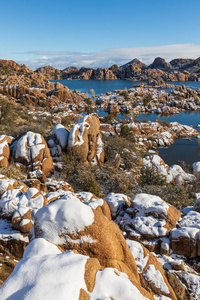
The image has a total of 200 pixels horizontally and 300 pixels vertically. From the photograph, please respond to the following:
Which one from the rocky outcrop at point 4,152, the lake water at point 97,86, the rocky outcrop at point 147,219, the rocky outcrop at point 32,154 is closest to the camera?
the rocky outcrop at point 147,219

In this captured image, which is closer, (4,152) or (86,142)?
(4,152)

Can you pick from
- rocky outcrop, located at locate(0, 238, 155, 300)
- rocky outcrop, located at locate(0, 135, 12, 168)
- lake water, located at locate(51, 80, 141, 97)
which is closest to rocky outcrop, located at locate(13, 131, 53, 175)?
rocky outcrop, located at locate(0, 135, 12, 168)

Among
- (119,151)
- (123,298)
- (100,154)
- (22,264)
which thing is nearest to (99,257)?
(123,298)

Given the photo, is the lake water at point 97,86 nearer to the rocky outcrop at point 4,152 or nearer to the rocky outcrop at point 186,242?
the rocky outcrop at point 4,152

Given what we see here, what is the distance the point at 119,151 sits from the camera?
1911cm

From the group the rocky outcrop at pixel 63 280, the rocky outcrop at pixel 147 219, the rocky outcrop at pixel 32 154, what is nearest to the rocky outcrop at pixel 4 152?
the rocky outcrop at pixel 32 154

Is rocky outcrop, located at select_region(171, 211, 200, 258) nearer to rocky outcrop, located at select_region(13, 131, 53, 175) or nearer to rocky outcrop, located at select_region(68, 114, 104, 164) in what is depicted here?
rocky outcrop, located at select_region(13, 131, 53, 175)

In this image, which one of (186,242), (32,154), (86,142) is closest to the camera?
(186,242)

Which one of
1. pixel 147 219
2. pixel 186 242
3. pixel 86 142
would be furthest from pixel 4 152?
pixel 186 242

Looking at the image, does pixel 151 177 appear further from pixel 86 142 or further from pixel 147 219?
pixel 147 219

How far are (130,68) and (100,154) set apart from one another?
186 m

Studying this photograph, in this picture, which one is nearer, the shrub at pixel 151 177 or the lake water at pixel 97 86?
the shrub at pixel 151 177

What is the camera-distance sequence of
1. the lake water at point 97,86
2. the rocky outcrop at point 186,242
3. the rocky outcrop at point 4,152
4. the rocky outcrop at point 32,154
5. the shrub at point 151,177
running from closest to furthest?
the rocky outcrop at point 186,242, the rocky outcrop at point 4,152, the rocky outcrop at point 32,154, the shrub at point 151,177, the lake water at point 97,86

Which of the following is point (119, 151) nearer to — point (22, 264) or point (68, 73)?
point (22, 264)
